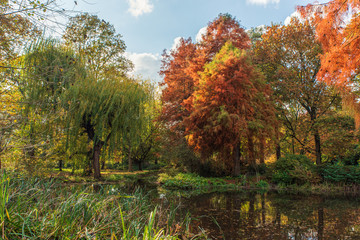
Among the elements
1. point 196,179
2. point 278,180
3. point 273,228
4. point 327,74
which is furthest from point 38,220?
point 278,180

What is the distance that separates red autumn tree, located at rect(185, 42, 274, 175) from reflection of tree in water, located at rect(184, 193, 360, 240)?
19.7 feet

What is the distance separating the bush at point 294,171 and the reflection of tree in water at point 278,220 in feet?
15.5

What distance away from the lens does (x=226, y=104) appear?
47.0ft

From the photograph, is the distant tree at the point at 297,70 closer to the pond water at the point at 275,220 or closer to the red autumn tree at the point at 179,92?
the red autumn tree at the point at 179,92

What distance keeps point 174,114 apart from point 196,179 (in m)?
6.19

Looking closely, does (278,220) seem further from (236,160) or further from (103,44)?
(103,44)

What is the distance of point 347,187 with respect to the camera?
1198 cm

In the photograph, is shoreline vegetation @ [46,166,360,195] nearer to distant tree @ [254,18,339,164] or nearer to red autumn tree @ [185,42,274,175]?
red autumn tree @ [185,42,274,175]

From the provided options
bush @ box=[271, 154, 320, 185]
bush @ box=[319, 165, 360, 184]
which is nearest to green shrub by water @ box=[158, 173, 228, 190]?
bush @ box=[271, 154, 320, 185]

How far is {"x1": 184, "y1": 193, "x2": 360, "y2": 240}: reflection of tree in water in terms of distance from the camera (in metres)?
4.83

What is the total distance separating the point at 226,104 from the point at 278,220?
907 centimetres

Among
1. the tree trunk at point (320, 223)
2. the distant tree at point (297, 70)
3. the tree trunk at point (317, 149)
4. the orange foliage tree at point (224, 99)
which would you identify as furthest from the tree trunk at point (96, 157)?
the tree trunk at point (317, 149)

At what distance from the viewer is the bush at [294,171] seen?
13.0m

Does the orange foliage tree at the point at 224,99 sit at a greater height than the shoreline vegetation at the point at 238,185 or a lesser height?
greater
